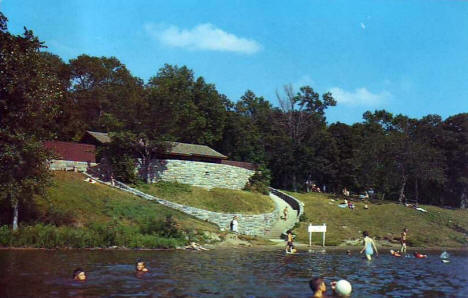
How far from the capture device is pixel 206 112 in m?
78.8

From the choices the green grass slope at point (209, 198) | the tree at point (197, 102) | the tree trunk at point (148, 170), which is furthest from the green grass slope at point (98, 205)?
the tree at point (197, 102)

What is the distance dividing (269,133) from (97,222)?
179ft

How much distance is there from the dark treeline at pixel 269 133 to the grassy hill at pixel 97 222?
1031 centimetres

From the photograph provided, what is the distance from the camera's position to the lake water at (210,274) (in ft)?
56.4

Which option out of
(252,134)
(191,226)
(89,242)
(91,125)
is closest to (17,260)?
(89,242)

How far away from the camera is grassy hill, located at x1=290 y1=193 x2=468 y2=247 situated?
156ft

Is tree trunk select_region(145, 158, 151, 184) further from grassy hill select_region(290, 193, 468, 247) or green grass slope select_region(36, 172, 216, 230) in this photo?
grassy hill select_region(290, 193, 468, 247)

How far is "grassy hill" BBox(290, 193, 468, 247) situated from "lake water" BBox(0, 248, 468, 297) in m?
16.0

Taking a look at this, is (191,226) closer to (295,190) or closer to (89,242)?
(89,242)

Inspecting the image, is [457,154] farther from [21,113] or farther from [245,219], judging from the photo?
[21,113]

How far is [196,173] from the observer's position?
5650 cm

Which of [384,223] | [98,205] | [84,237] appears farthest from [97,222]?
[384,223]

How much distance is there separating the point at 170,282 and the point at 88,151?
36350mm

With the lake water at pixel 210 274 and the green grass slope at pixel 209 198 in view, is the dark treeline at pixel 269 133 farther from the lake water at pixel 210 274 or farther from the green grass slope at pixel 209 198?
the lake water at pixel 210 274
